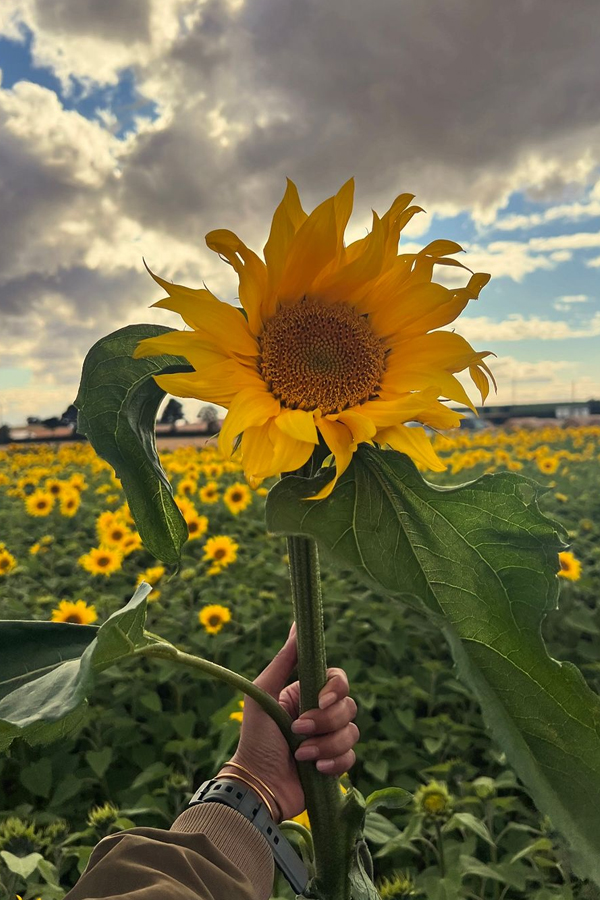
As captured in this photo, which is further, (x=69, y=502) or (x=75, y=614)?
(x=69, y=502)

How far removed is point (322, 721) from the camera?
83 centimetres

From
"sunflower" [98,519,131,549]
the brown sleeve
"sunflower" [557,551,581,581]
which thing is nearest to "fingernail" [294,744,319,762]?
the brown sleeve

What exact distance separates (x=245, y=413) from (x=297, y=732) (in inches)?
15.8

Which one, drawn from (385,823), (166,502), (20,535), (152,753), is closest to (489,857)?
(385,823)

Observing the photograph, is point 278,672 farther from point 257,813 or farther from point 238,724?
point 238,724

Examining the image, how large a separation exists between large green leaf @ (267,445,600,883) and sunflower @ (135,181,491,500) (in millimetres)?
34

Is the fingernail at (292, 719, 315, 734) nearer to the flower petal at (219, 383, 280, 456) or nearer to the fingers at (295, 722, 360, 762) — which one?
the fingers at (295, 722, 360, 762)

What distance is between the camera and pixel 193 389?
0.67m

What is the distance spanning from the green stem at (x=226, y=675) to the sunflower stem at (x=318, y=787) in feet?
0.13

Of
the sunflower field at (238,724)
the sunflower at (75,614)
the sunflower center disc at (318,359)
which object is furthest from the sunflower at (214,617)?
the sunflower center disc at (318,359)

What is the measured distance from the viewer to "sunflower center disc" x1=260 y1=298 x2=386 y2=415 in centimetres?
70

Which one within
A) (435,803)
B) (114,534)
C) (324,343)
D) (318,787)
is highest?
(324,343)

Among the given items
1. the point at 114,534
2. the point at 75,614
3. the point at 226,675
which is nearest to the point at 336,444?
the point at 226,675

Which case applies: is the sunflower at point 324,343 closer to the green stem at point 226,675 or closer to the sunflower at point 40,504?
the green stem at point 226,675
